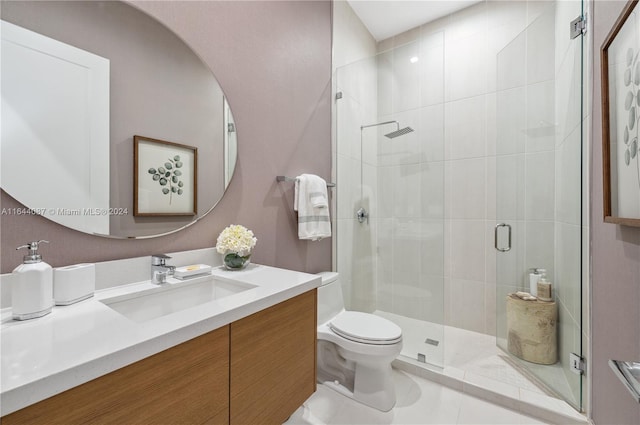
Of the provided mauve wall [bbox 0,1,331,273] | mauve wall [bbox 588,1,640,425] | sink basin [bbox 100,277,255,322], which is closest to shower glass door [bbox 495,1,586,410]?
mauve wall [bbox 588,1,640,425]

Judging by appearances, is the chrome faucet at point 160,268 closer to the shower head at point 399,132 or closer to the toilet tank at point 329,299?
the toilet tank at point 329,299

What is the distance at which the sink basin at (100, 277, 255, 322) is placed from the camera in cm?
90

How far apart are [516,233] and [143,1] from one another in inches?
99.2

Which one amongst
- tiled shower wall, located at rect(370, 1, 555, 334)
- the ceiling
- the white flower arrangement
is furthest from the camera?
the ceiling

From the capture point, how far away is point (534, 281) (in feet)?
6.27

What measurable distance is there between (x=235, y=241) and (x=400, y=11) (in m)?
2.46

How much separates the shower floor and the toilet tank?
1.74 ft

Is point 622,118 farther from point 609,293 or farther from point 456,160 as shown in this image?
point 456,160

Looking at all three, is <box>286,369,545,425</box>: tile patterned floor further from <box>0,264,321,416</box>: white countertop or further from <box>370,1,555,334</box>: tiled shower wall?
<box>0,264,321,416</box>: white countertop

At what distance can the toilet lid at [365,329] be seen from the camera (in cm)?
146

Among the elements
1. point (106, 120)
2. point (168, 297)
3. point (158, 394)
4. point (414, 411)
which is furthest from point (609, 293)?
point (106, 120)

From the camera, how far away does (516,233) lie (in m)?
2.04

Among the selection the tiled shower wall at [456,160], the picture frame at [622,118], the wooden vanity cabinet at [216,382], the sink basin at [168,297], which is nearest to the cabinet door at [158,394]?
the wooden vanity cabinet at [216,382]

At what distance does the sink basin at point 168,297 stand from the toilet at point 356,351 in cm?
72
